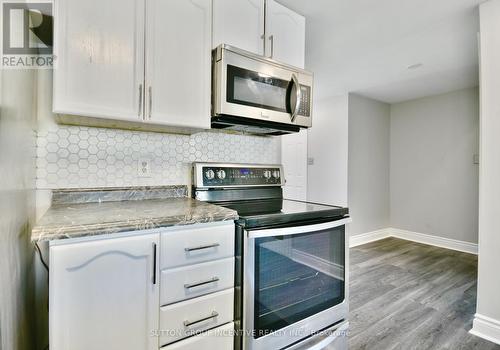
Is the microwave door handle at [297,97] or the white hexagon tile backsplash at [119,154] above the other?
the microwave door handle at [297,97]

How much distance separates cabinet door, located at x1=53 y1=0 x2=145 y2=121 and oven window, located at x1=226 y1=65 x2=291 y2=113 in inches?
19.7

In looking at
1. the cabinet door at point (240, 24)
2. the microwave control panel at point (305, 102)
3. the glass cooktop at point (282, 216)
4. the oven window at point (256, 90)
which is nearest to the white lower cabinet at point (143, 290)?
the glass cooktop at point (282, 216)

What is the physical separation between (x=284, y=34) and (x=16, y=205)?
1.86 meters

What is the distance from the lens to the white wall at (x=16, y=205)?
32.8 inches

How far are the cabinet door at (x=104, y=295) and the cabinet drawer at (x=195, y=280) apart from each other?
49 millimetres

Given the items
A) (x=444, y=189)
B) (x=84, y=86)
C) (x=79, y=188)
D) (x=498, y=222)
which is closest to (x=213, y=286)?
(x=79, y=188)

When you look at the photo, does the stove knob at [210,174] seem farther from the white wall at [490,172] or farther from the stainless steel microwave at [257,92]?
the white wall at [490,172]

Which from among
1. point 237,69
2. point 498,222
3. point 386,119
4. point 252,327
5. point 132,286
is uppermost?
point 386,119

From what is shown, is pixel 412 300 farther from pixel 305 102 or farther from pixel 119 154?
pixel 119 154

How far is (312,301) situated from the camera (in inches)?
55.9

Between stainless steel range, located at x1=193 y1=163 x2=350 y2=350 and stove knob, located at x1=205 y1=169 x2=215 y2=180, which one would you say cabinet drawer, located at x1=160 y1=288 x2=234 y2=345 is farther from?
stove knob, located at x1=205 y1=169 x2=215 y2=180

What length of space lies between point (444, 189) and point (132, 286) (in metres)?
4.68

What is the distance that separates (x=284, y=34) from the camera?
1.88 m

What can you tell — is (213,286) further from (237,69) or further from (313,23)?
(313,23)
